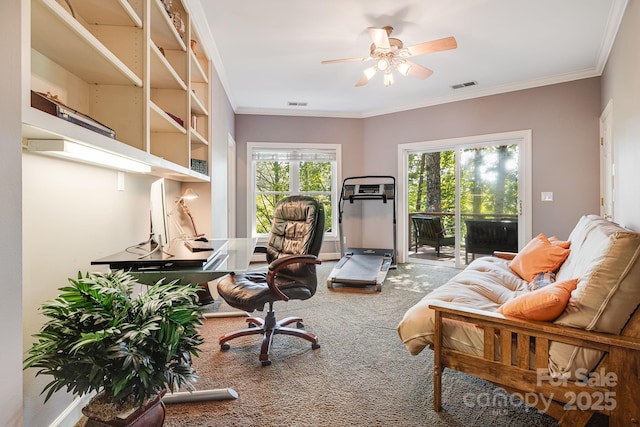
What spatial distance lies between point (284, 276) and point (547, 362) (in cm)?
160

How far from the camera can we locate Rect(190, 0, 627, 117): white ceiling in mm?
2688

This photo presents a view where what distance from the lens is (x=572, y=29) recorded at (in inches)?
119

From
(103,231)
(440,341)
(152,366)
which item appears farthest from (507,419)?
(103,231)

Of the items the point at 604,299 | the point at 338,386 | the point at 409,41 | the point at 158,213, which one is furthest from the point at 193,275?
the point at 409,41

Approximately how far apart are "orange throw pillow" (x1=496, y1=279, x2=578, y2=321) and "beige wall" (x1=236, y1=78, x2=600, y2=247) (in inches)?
132

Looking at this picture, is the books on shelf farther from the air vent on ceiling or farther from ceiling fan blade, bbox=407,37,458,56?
the air vent on ceiling

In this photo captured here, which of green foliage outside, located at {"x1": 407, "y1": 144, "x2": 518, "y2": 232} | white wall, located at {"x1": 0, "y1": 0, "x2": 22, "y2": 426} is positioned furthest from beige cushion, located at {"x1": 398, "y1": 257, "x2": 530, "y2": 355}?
green foliage outside, located at {"x1": 407, "y1": 144, "x2": 518, "y2": 232}

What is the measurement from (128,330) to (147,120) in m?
1.14

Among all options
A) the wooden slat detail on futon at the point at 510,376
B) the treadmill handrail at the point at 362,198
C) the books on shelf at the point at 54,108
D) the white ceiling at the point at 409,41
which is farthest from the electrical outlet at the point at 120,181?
the treadmill handrail at the point at 362,198

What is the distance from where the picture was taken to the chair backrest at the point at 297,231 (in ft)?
7.98

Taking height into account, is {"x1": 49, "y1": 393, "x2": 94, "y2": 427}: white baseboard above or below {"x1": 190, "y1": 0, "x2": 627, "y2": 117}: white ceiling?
below

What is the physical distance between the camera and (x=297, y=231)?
269cm

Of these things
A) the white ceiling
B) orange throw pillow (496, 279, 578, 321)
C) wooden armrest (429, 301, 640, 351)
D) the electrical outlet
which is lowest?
wooden armrest (429, 301, 640, 351)

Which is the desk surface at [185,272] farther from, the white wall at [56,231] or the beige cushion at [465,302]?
the beige cushion at [465,302]
